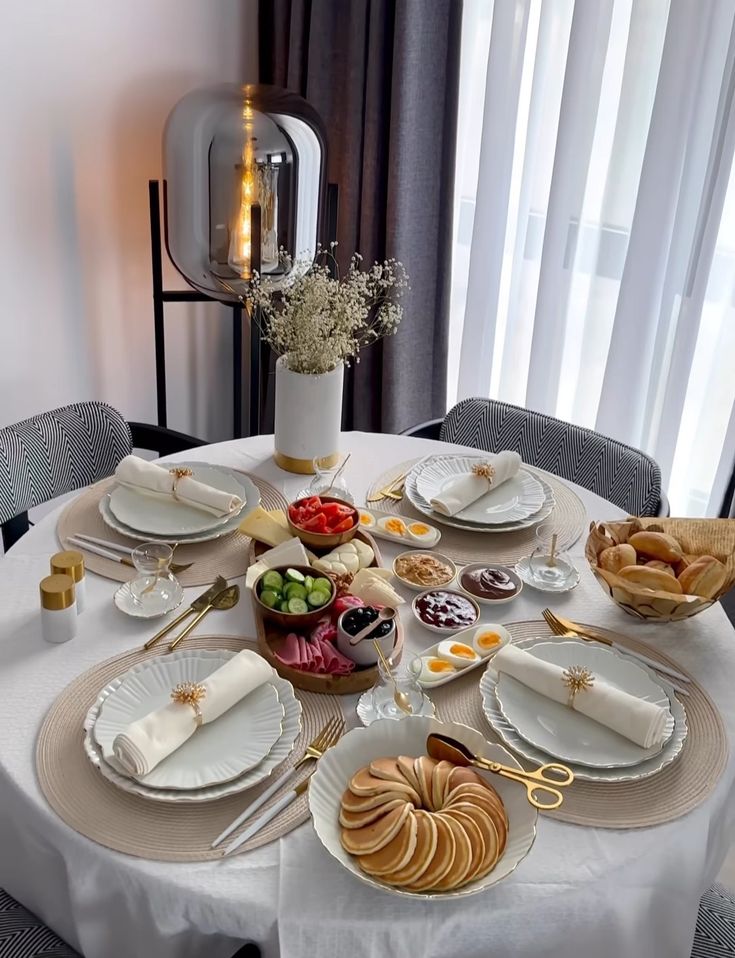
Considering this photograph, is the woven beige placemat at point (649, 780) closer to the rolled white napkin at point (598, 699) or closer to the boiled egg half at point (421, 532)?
the rolled white napkin at point (598, 699)

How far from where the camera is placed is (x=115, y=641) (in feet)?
4.70

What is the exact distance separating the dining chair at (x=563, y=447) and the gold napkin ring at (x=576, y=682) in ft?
2.59

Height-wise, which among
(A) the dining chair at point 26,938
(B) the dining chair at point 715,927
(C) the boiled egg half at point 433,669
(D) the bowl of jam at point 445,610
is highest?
(D) the bowl of jam at point 445,610

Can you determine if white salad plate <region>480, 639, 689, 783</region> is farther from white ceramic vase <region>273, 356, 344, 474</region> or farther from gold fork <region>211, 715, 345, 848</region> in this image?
white ceramic vase <region>273, 356, 344, 474</region>

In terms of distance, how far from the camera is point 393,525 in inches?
69.2

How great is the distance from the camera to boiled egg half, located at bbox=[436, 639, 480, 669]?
1.40 m

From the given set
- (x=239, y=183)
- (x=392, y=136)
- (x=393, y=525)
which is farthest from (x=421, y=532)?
(x=392, y=136)

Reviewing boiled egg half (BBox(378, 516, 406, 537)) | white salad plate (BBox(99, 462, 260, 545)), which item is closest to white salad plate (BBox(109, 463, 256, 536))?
white salad plate (BBox(99, 462, 260, 545))

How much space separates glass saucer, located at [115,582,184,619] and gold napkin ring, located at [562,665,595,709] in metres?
0.63

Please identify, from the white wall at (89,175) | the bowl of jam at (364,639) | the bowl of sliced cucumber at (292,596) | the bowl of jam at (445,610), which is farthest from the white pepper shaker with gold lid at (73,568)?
the white wall at (89,175)

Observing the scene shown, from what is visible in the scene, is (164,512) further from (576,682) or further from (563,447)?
(563,447)

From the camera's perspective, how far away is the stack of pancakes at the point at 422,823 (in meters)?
1.03

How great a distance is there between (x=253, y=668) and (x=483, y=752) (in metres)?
0.34

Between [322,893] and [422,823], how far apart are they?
0.45 feet
